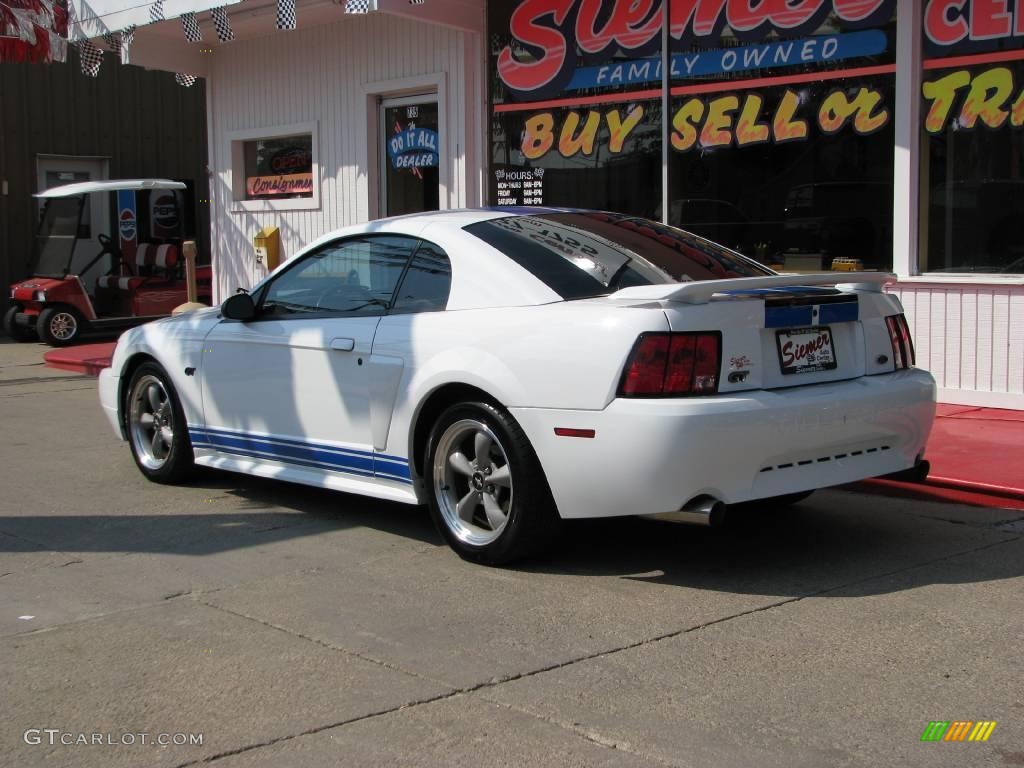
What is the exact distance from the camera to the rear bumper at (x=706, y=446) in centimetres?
465

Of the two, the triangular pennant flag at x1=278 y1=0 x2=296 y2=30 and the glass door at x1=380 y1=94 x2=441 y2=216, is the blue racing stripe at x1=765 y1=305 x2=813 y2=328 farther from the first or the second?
the glass door at x1=380 y1=94 x2=441 y2=216

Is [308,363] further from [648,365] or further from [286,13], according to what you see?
[286,13]

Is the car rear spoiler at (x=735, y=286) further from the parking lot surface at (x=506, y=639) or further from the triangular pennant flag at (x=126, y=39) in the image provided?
the triangular pennant flag at (x=126, y=39)

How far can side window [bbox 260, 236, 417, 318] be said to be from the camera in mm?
5945

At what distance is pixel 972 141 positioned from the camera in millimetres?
8859

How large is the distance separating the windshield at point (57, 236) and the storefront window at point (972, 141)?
1256 centimetres

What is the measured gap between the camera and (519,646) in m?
4.30

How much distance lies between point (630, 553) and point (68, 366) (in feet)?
34.5

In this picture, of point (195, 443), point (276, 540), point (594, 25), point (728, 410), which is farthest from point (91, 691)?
point (594, 25)

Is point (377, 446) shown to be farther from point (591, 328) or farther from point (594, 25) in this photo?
point (594, 25)

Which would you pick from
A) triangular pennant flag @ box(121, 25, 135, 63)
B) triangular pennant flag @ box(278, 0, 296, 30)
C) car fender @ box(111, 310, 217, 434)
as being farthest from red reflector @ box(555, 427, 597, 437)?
triangular pennant flag @ box(121, 25, 135, 63)

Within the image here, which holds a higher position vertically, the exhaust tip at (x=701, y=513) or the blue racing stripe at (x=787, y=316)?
the blue racing stripe at (x=787, y=316)

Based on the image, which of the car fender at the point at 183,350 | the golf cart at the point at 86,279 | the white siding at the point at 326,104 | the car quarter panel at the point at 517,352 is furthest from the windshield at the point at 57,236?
the car quarter panel at the point at 517,352

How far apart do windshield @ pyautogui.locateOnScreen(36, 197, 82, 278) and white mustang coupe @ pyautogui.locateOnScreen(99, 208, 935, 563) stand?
11.7 metres
